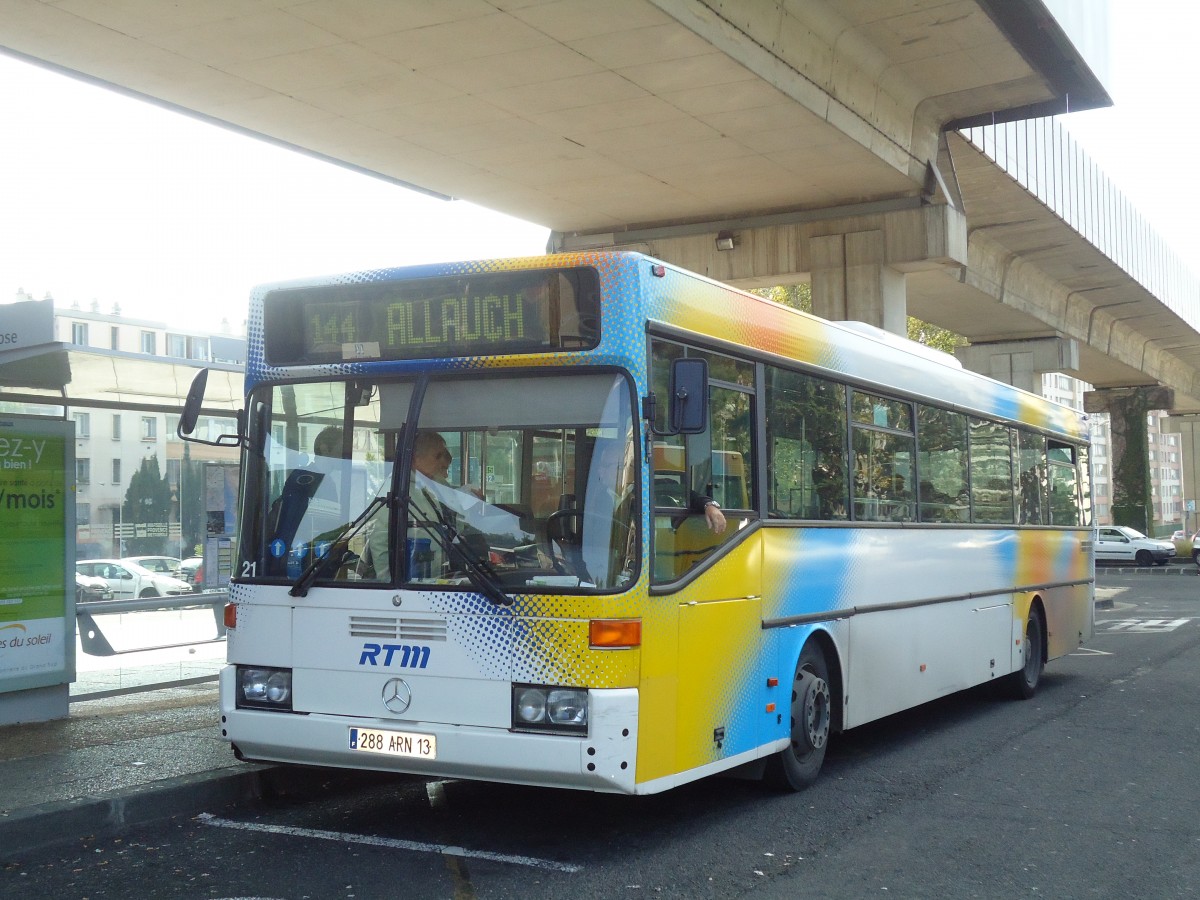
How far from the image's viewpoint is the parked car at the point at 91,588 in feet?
36.9

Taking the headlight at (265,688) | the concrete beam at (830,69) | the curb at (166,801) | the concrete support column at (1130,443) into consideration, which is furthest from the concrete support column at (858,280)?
the concrete support column at (1130,443)

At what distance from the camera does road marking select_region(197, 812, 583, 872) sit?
6637mm

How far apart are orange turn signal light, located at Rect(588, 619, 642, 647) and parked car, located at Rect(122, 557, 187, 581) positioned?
21.6 feet

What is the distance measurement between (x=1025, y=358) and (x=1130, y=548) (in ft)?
55.6

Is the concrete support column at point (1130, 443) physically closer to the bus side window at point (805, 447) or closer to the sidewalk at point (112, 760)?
the bus side window at point (805, 447)

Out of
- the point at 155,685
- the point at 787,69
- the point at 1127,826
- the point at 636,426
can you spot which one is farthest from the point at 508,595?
the point at 787,69

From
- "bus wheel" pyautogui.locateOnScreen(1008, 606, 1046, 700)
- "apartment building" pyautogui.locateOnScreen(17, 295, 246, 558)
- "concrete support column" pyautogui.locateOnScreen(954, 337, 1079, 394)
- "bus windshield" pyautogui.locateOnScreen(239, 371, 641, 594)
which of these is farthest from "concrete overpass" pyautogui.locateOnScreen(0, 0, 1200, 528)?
"concrete support column" pyautogui.locateOnScreen(954, 337, 1079, 394)

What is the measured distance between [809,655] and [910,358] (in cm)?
316

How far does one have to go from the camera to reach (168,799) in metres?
7.61

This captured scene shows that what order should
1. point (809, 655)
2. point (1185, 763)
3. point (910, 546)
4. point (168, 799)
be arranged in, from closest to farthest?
1. point (168, 799)
2. point (809, 655)
3. point (1185, 763)
4. point (910, 546)

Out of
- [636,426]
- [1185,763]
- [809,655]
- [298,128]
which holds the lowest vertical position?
[1185,763]

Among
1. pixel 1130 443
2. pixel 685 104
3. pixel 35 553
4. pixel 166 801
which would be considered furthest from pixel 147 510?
pixel 1130 443

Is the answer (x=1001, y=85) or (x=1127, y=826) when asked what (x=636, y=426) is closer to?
(x=1127, y=826)

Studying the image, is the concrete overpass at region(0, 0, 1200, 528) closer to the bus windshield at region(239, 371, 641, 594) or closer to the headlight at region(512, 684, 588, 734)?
the bus windshield at region(239, 371, 641, 594)
